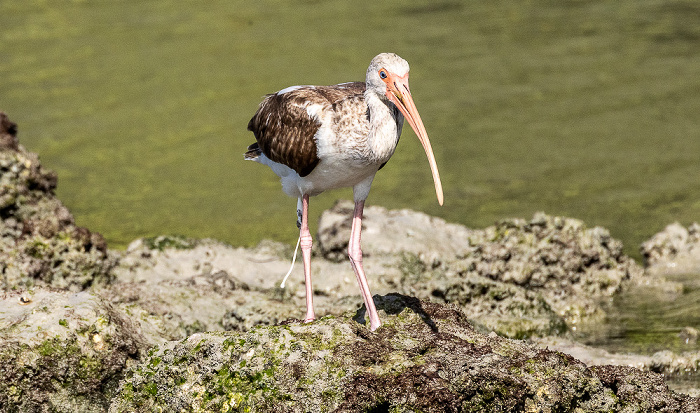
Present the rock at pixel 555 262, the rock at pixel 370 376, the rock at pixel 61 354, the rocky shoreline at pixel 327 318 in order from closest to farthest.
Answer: the rock at pixel 370 376
the rocky shoreline at pixel 327 318
the rock at pixel 61 354
the rock at pixel 555 262

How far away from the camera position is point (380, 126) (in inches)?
194

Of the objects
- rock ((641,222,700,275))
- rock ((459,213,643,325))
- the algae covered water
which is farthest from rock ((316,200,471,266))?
rock ((641,222,700,275))

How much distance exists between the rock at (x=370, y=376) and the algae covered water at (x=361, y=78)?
5.36m

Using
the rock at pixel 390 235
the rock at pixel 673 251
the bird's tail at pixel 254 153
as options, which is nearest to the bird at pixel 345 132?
the bird's tail at pixel 254 153

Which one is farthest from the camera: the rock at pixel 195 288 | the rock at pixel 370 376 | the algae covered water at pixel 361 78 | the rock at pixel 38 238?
the algae covered water at pixel 361 78

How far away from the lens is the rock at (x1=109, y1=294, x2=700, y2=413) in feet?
13.3

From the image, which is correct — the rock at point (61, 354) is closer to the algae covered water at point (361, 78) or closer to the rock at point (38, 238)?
the rock at point (38, 238)

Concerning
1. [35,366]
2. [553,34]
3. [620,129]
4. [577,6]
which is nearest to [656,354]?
[35,366]

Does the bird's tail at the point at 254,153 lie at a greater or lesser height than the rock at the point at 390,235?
greater

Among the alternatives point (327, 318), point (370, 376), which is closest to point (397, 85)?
point (327, 318)

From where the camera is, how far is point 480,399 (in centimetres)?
405

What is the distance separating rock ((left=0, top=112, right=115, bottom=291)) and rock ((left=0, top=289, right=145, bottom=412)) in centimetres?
170

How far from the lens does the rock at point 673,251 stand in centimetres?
827

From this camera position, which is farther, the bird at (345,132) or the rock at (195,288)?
the rock at (195,288)
